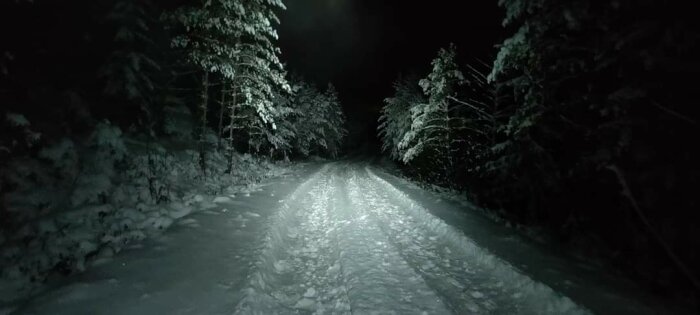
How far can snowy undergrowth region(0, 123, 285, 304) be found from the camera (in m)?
6.06

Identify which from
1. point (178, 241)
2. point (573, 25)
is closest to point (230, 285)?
point (178, 241)

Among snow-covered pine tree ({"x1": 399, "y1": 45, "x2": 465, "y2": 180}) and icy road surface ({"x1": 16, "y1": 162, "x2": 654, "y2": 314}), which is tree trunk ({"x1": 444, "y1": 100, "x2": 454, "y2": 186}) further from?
icy road surface ({"x1": 16, "y1": 162, "x2": 654, "y2": 314})

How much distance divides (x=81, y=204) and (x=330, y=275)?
673 centimetres

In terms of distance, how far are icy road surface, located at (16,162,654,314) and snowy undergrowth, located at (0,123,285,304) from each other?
2.32 ft

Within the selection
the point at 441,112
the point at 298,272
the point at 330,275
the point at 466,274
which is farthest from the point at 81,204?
the point at 441,112

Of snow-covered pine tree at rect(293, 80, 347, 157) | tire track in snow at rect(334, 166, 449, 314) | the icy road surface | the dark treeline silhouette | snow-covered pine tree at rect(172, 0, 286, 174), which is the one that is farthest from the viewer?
snow-covered pine tree at rect(293, 80, 347, 157)

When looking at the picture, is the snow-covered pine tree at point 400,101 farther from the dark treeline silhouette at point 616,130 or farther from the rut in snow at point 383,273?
the rut in snow at point 383,273

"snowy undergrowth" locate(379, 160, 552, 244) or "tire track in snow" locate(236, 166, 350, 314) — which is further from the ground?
"snowy undergrowth" locate(379, 160, 552, 244)

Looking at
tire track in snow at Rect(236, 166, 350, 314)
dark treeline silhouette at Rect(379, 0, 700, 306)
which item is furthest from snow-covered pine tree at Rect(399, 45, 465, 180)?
tire track in snow at Rect(236, 166, 350, 314)

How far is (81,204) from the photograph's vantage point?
8.55 metres

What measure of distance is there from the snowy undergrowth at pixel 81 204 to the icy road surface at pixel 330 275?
27.8 inches

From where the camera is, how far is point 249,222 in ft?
30.2

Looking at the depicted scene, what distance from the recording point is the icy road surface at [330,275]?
16.4 feet

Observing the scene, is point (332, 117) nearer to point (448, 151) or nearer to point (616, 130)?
point (448, 151)
